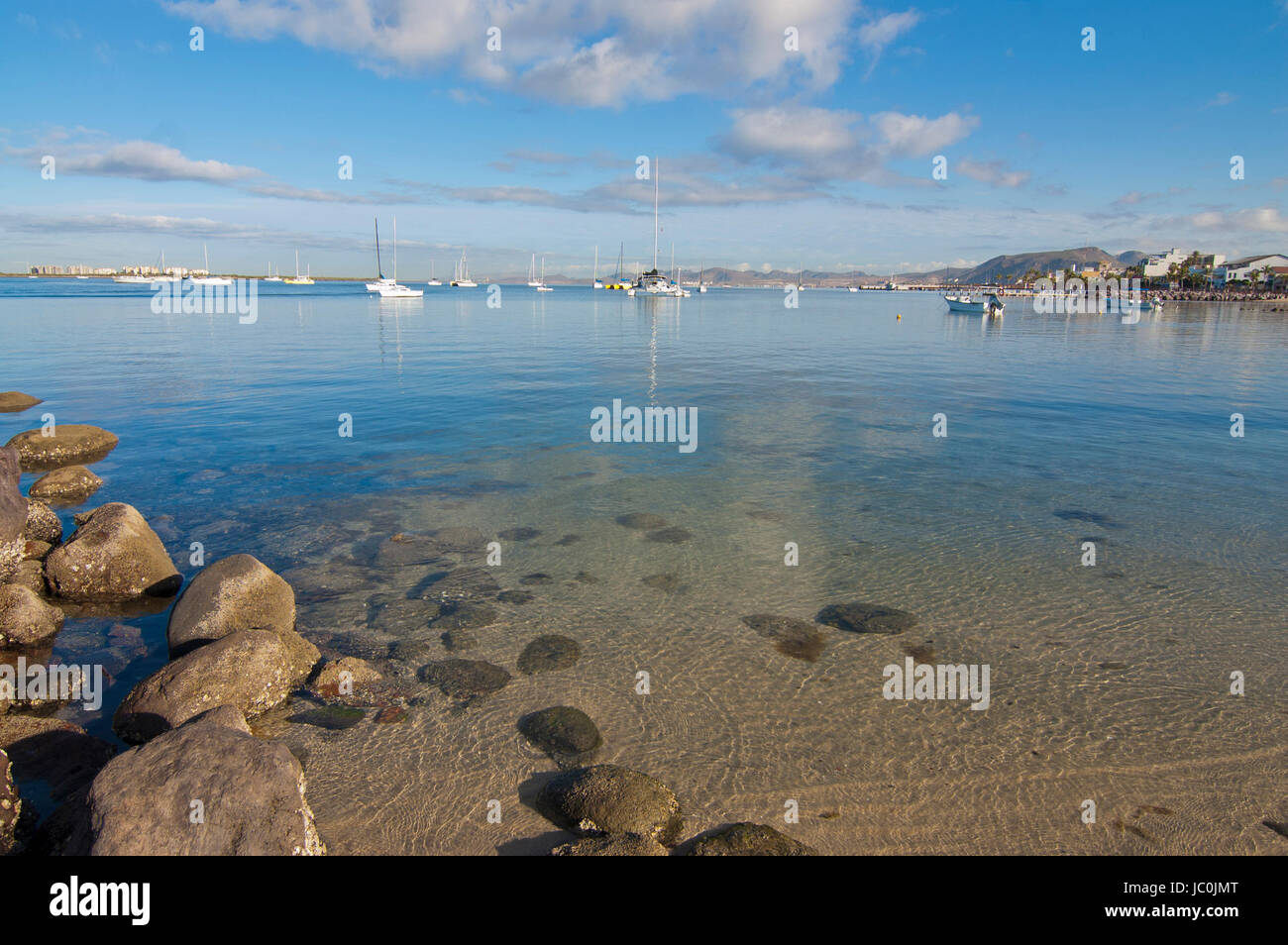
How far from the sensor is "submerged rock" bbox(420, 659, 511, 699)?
8430 millimetres

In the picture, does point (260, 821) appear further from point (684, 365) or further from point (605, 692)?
point (684, 365)

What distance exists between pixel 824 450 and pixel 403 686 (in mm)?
15348

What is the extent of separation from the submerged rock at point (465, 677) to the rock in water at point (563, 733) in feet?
2.80

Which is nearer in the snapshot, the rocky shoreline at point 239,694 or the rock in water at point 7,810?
the rocky shoreline at point 239,694

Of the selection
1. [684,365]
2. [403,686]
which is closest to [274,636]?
[403,686]

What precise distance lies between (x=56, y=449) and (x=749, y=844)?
21871 millimetres

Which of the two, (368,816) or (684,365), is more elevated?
(684,365)

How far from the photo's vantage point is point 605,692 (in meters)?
8.48

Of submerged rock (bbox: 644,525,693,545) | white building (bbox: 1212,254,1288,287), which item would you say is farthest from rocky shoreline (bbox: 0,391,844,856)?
white building (bbox: 1212,254,1288,287)

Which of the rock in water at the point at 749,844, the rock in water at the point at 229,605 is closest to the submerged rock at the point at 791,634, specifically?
the rock in water at the point at 749,844

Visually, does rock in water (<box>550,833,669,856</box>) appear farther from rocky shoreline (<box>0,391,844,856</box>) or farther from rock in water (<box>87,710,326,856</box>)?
rock in water (<box>87,710,326,856</box>)

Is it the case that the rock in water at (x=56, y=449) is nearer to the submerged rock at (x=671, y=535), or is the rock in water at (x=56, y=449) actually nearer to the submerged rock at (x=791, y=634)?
the submerged rock at (x=671, y=535)

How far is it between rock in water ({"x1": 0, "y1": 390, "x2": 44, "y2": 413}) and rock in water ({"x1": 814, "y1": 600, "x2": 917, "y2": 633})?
30.0 m

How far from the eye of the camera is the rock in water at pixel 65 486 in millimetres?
15578
